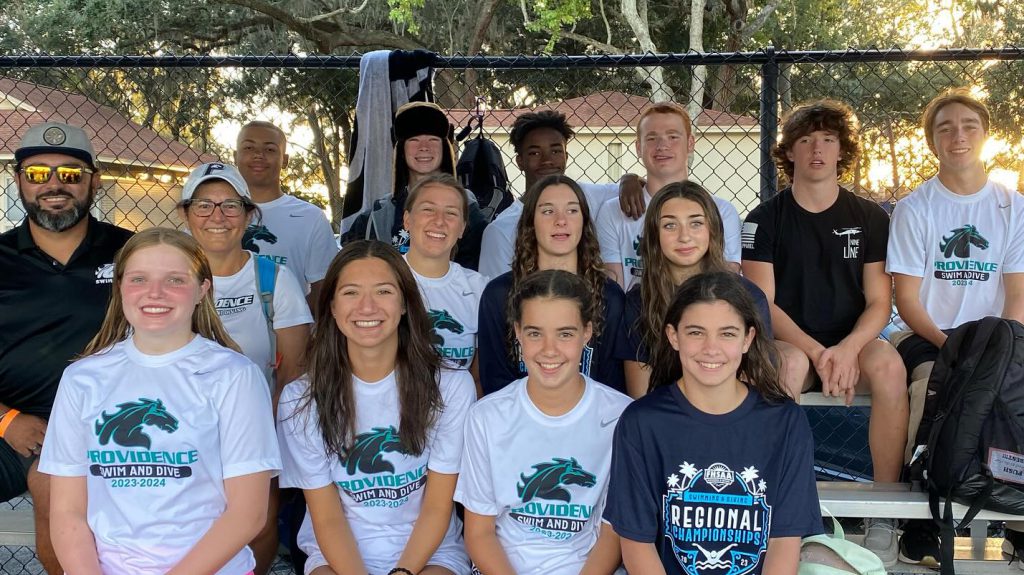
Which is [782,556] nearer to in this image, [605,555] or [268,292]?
[605,555]

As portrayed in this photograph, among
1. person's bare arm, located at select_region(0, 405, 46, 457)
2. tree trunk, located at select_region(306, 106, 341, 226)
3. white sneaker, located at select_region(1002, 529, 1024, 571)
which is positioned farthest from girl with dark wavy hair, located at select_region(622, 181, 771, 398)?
tree trunk, located at select_region(306, 106, 341, 226)

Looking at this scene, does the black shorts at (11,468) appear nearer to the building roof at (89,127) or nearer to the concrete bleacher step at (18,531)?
the concrete bleacher step at (18,531)

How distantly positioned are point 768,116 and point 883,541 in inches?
74.6

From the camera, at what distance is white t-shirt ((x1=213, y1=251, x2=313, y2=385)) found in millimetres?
3197

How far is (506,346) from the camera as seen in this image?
3170 mm

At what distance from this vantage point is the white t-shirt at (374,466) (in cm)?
278

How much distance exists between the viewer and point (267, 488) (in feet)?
8.65

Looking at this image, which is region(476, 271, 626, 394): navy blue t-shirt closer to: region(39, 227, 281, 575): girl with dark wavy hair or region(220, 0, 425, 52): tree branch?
region(39, 227, 281, 575): girl with dark wavy hair

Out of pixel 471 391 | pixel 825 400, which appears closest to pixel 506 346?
pixel 471 391

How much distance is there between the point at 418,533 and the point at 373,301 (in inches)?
29.8

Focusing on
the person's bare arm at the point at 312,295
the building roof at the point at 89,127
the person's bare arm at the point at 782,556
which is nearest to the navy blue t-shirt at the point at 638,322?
the person's bare arm at the point at 782,556

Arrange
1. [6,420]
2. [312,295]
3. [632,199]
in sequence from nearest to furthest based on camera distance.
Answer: [6,420] < [632,199] < [312,295]

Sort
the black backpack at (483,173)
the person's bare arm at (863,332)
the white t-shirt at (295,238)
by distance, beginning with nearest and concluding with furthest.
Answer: the person's bare arm at (863,332) < the white t-shirt at (295,238) < the black backpack at (483,173)

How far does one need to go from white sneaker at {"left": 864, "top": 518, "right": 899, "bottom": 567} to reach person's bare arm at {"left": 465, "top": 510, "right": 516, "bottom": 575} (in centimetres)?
145
